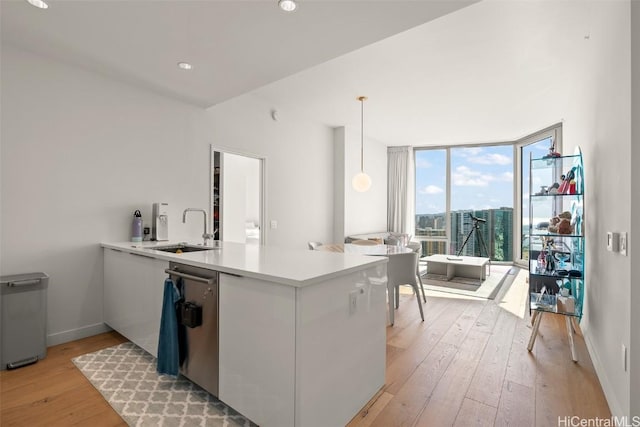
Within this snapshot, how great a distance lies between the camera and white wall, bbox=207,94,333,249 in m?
4.16

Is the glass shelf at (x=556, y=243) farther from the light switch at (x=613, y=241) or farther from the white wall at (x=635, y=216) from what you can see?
the white wall at (x=635, y=216)

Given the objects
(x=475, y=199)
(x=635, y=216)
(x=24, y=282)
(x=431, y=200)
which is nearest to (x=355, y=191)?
(x=431, y=200)

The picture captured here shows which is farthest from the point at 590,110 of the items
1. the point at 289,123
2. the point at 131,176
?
the point at 131,176

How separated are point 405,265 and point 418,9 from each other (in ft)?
7.52

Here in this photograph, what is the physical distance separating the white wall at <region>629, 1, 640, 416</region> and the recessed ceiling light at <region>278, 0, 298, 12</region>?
1.74 metres

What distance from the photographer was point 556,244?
2.71m

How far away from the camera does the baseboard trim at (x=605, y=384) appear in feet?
5.70

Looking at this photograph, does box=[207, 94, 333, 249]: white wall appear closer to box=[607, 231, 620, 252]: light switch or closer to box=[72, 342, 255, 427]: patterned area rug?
box=[72, 342, 255, 427]: patterned area rug

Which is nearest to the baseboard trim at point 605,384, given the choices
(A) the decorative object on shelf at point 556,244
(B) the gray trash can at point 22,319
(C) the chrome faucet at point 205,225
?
(A) the decorative object on shelf at point 556,244

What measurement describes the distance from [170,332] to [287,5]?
213 centimetres

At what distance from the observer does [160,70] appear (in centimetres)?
281

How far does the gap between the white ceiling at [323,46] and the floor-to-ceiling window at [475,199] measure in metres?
2.50

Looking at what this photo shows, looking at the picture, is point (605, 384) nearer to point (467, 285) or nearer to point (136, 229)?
point (467, 285)

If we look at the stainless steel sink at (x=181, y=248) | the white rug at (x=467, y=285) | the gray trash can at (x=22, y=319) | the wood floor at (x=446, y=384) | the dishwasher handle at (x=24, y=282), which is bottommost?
the wood floor at (x=446, y=384)
